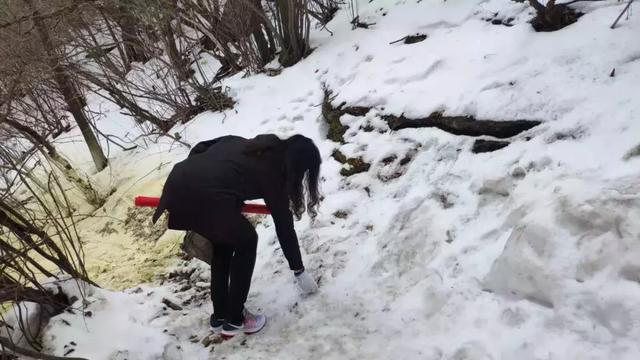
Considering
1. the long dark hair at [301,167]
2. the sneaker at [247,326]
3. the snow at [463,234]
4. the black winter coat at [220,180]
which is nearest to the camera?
the snow at [463,234]

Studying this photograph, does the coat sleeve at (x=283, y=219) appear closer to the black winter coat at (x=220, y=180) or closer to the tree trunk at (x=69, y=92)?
the black winter coat at (x=220, y=180)

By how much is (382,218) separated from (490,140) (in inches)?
38.0

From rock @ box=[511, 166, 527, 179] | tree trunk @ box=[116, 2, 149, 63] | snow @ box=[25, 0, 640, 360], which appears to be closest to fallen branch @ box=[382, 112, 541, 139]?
snow @ box=[25, 0, 640, 360]

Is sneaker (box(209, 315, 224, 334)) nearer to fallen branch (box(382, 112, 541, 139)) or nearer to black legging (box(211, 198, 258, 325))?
black legging (box(211, 198, 258, 325))

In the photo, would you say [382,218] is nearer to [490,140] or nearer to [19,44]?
[490,140]

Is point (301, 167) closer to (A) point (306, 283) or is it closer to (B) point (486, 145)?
(A) point (306, 283)

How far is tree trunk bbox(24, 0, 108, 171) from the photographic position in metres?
6.19

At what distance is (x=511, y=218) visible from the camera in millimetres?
3061

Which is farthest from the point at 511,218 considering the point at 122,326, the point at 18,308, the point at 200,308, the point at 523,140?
the point at 18,308

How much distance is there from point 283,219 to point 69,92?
520 cm

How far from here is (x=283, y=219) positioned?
3.04 metres

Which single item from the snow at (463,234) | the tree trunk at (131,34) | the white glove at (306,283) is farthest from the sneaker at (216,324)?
the tree trunk at (131,34)

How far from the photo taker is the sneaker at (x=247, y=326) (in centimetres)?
315

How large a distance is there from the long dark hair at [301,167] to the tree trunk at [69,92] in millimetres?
4250
